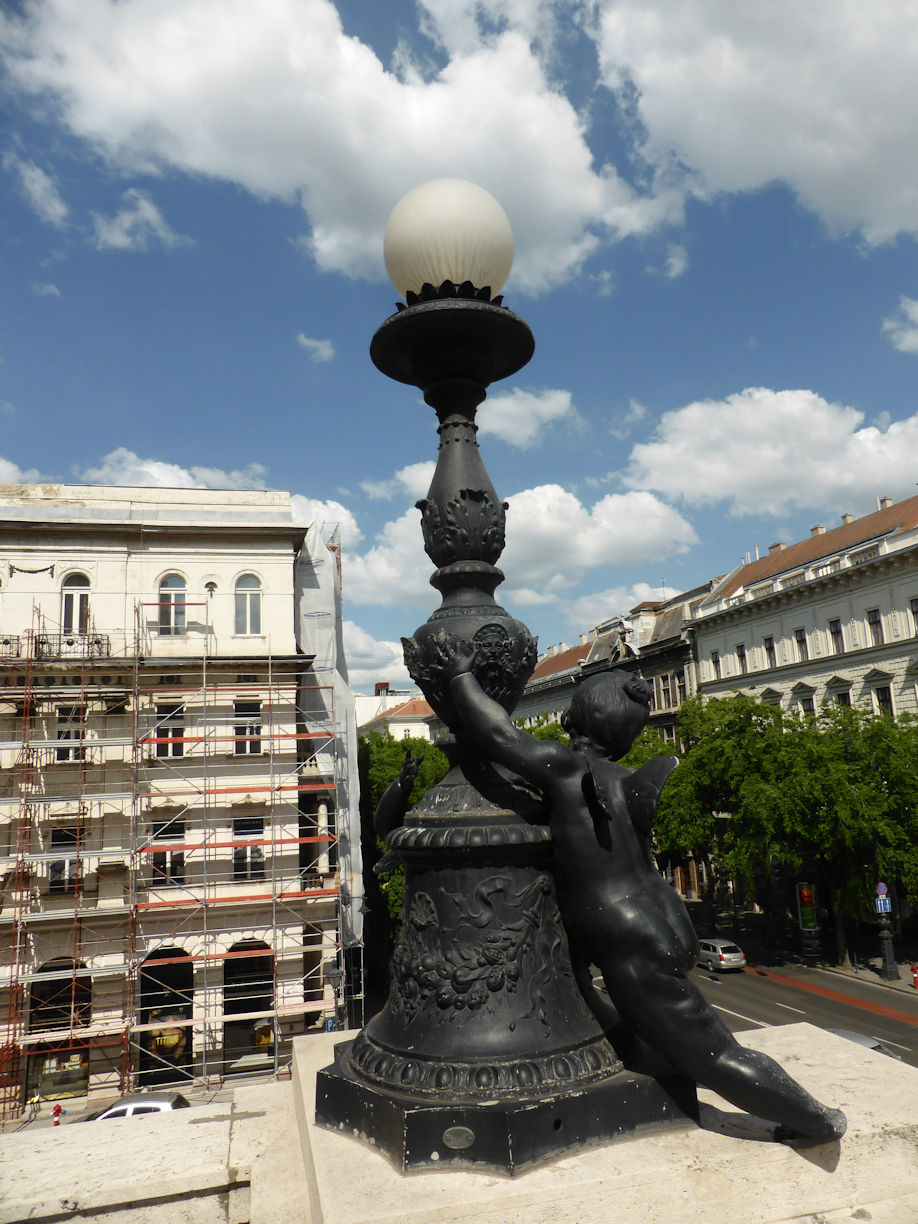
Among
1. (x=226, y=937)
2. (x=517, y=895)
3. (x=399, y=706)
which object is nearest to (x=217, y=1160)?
(x=517, y=895)

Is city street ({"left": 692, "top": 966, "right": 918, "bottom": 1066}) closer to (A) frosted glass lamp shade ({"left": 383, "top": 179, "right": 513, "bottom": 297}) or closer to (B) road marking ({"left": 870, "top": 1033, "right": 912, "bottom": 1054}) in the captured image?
(B) road marking ({"left": 870, "top": 1033, "right": 912, "bottom": 1054})

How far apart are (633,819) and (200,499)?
22.4 meters

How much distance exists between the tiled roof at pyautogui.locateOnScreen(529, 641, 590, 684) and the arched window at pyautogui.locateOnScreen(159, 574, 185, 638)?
36.2 metres

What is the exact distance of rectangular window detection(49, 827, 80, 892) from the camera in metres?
19.2

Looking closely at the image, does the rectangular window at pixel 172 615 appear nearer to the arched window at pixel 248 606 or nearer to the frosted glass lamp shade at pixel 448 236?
the arched window at pixel 248 606

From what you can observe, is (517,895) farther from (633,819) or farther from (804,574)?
(804,574)

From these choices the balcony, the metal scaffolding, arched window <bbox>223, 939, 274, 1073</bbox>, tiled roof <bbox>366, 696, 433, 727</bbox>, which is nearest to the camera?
the metal scaffolding

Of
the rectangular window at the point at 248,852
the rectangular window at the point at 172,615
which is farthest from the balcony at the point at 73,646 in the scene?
the rectangular window at the point at 248,852

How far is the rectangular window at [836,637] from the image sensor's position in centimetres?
3167

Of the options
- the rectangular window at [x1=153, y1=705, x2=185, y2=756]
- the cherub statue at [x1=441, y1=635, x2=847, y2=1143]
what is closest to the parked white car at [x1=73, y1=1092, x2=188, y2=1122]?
the rectangular window at [x1=153, y1=705, x2=185, y2=756]

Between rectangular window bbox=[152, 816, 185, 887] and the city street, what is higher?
rectangular window bbox=[152, 816, 185, 887]

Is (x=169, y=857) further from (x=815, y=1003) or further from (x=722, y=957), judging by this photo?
(x=815, y=1003)

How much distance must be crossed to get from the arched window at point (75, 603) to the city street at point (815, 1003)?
17924 millimetres

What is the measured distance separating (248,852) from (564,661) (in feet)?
141
